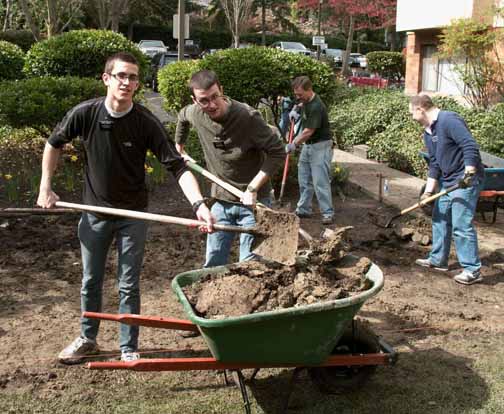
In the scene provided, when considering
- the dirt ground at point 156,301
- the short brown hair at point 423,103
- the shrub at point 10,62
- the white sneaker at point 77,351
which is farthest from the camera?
the shrub at point 10,62

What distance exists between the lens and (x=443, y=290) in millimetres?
5688

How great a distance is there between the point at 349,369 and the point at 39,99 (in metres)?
5.43

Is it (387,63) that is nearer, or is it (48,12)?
(48,12)

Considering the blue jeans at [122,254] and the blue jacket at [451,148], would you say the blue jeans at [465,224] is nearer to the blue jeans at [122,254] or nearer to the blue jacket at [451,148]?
the blue jacket at [451,148]

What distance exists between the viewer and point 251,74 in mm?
9195

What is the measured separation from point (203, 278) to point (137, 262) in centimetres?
44

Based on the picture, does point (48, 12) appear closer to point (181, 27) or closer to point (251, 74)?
point (181, 27)

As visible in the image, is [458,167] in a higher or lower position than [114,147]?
lower

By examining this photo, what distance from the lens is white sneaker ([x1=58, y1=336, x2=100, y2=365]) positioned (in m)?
4.12

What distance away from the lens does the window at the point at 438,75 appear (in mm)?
15109

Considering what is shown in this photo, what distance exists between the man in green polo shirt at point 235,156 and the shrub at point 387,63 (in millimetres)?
23745

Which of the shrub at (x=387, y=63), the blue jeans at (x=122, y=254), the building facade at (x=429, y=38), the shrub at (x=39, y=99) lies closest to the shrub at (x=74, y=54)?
the shrub at (x=39, y=99)

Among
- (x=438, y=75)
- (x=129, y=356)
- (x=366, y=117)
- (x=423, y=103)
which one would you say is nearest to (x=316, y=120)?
(x=423, y=103)

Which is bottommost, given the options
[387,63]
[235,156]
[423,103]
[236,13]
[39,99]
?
[235,156]
